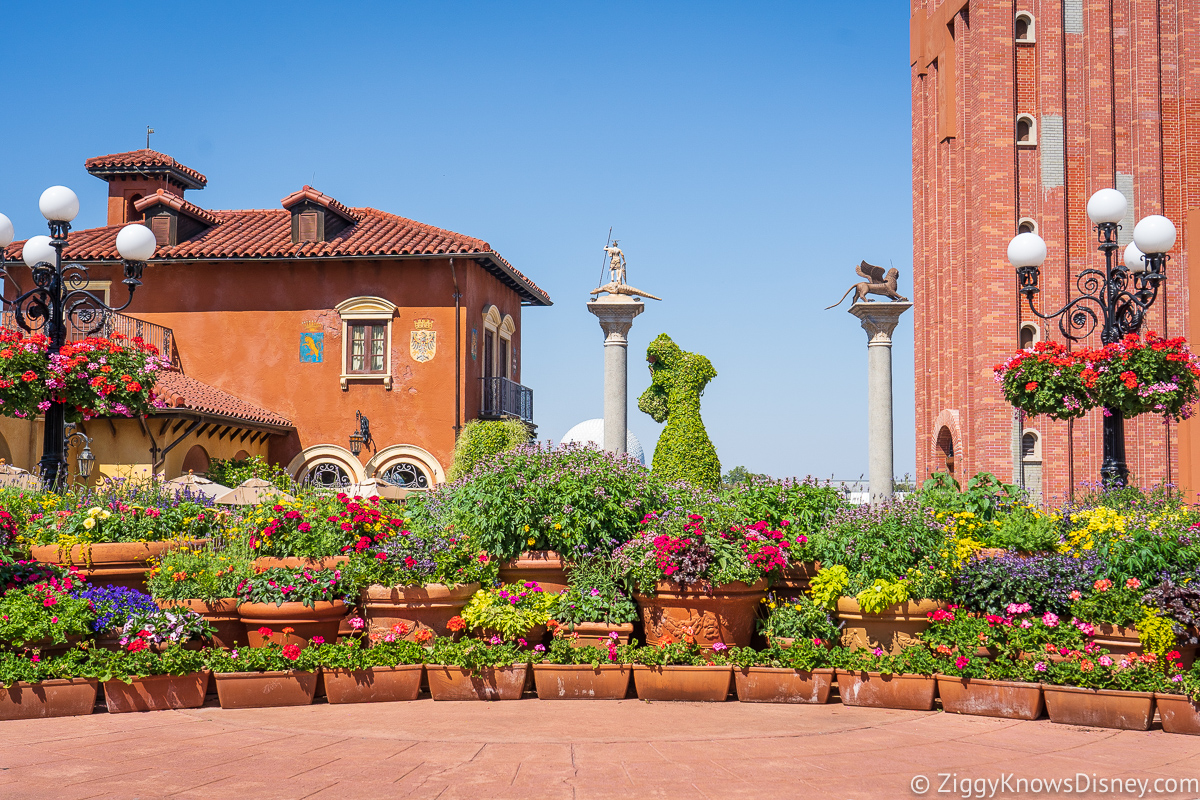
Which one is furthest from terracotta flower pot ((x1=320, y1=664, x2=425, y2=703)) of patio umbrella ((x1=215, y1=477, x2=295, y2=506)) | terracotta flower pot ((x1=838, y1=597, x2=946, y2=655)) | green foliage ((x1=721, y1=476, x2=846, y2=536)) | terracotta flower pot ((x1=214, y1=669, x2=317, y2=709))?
patio umbrella ((x1=215, y1=477, x2=295, y2=506))

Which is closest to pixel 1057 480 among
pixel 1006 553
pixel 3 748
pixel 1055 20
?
pixel 1055 20

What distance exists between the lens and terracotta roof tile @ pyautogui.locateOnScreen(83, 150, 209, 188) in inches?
1172

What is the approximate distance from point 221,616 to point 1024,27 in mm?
22716

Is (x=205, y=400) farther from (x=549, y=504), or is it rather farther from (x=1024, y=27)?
(x=1024, y=27)

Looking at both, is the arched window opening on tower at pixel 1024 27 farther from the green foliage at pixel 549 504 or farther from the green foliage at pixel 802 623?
the green foliage at pixel 802 623

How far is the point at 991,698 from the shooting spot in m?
6.64

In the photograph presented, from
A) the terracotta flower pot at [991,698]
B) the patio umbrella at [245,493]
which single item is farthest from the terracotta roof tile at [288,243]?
the terracotta flower pot at [991,698]

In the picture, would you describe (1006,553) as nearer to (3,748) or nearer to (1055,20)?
(3,748)

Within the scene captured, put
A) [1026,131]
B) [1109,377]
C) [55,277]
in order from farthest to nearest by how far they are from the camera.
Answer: [1026,131], [55,277], [1109,377]

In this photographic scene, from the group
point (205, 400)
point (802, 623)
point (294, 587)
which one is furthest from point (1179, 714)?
point (205, 400)

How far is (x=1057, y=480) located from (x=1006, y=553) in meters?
16.6

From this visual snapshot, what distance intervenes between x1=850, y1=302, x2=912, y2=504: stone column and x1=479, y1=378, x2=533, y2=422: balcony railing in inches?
466

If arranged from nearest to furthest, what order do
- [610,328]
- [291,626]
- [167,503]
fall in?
1. [291,626]
2. [167,503]
3. [610,328]

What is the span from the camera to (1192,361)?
34.3 feet
